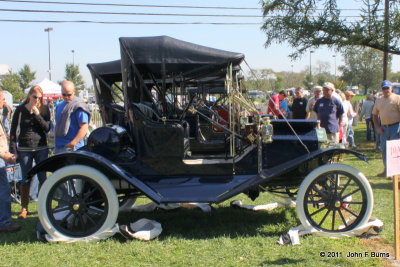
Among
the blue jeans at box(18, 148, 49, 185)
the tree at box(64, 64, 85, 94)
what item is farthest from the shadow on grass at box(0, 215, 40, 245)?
the tree at box(64, 64, 85, 94)

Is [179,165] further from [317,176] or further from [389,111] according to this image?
[389,111]

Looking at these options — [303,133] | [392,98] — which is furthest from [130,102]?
[392,98]

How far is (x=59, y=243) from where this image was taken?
4.16m

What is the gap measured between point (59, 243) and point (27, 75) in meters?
35.7

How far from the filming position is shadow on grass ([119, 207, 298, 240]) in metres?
4.47

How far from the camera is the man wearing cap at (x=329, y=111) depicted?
691cm

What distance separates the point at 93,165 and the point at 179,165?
0.91 metres

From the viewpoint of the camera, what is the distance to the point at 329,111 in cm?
691

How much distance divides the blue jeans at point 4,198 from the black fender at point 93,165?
35 centimetres

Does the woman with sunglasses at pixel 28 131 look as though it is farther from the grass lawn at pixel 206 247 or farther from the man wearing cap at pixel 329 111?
the man wearing cap at pixel 329 111

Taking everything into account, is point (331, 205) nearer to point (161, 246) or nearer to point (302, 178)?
A: point (302, 178)

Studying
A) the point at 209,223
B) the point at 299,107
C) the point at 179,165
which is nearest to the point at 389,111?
the point at 299,107

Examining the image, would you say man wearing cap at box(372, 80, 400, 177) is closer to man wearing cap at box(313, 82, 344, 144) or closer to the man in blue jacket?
man wearing cap at box(313, 82, 344, 144)

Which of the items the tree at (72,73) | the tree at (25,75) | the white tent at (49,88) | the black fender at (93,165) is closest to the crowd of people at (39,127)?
the black fender at (93,165)
